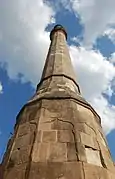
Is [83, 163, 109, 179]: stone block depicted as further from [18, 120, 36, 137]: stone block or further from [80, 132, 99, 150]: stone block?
[18, 120, 36, 137]: stone block

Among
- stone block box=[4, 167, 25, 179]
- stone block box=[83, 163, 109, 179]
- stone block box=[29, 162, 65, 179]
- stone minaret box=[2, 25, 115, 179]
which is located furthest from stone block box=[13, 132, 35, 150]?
stone block box=[83, 163, 109, 179]

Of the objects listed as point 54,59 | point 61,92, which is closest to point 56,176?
point 61,92

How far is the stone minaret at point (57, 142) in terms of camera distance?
5598mm

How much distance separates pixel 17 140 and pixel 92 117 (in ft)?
7.14

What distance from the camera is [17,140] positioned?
22.3ft

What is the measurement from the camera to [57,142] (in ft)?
20.5

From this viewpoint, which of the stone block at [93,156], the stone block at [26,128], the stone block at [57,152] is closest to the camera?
the stone block at [57,152]

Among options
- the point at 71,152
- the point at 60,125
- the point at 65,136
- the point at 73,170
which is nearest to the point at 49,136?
the point at 65,136

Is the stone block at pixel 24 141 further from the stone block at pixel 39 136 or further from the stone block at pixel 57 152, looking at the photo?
the stone block at pixel 57 152

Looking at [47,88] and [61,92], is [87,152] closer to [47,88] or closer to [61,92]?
[61,92]

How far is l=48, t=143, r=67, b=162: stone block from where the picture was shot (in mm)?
5781

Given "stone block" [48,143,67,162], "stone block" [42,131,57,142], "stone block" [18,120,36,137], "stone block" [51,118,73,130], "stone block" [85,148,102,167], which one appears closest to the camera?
"stone block" [48,143,67,162]

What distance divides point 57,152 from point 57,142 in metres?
0.33

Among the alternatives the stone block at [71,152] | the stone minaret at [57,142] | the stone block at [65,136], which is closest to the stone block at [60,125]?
the stone minaret at [57,142]
